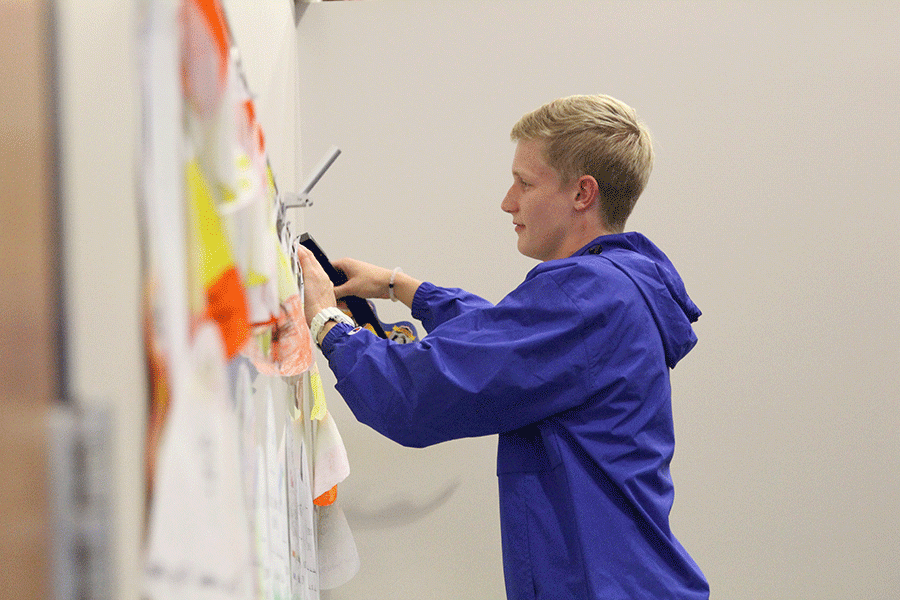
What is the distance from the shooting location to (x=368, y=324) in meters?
1.31

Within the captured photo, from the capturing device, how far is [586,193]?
1204 mm

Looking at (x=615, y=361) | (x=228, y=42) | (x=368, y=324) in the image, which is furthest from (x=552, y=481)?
(x=228, y=42)

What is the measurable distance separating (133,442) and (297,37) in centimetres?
170

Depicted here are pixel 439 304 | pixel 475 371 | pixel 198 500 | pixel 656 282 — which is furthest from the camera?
pixel 439 304

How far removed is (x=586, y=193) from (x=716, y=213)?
30.7 inches

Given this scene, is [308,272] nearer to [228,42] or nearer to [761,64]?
[228,42]

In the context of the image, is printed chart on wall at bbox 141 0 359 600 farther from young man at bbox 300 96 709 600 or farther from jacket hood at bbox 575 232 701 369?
jacket hood at bbox 575 232 701 369

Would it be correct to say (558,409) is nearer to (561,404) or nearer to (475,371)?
(561,404)

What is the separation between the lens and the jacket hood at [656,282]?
3.65 ft

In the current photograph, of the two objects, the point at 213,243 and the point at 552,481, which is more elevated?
the point at 213,243

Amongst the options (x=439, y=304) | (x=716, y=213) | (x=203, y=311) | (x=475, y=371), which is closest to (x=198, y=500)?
(x=203, y=311)

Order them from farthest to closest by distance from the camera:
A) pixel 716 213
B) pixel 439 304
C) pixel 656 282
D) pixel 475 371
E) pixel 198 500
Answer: pixel 716 213, pixel 439 304, pixel 656 282, pixel 475 371, pixel 198 500

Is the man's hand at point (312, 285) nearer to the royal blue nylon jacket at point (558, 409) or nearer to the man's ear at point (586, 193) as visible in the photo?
the royal blue nylon jacket at point (558, 409)

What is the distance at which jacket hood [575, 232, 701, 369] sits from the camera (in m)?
1.11
